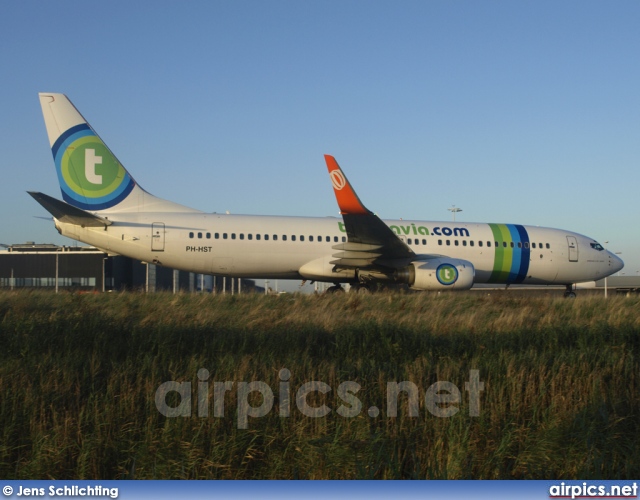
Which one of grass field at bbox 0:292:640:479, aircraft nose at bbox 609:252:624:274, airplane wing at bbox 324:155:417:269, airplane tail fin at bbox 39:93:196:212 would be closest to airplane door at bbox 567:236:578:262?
aircraft nose at bbox 609:252:624:274

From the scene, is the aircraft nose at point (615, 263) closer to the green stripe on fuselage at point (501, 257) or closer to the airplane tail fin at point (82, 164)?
the green stripe on fuselage at point (501, 257)

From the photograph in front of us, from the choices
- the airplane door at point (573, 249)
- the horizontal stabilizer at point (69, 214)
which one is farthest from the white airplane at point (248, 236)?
the airplane door at point (573, 249)

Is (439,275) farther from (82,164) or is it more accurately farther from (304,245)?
(82,164)

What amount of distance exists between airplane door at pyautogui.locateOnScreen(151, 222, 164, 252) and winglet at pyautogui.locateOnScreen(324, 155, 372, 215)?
576cm

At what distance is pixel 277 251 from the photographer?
2225cm

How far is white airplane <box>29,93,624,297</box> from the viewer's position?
21000 mm

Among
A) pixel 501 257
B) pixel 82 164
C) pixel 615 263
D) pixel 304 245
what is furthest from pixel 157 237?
pixel 615 263

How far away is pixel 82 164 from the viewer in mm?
21203

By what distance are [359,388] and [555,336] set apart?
4915mm

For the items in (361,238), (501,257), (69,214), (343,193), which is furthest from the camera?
(501,257)

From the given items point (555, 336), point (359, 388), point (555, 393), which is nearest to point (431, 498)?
point (359, 388)

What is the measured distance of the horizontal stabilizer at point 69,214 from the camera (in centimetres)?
1891

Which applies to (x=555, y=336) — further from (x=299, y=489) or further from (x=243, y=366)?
(x=299, y=489)

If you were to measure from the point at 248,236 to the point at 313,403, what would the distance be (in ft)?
51.3
